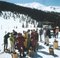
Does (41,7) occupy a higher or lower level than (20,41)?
higher

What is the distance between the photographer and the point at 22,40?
2482 millimetres

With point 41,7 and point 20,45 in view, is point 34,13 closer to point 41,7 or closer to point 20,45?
point 41,7

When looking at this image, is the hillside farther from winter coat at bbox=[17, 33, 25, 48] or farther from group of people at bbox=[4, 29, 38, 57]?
winter coat at bbox=[17, 33, 25, 48]

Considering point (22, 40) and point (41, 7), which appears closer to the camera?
point (22, 40)

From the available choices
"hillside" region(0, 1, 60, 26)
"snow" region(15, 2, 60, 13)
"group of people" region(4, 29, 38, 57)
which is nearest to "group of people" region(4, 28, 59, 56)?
"group of people" region(4, 29, 38, 57)

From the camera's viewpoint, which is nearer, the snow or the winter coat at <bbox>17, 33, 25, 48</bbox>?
the winter coat at <bbox>17, 33, 25, 48</bbox>

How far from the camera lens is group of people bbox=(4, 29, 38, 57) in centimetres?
248

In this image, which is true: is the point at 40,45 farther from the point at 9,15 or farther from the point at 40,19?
the point at 9,15

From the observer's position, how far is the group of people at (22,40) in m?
2.48

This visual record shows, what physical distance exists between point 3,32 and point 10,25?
105 millimetres

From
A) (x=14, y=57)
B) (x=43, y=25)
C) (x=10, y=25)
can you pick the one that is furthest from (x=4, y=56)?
(x=43, y=25)

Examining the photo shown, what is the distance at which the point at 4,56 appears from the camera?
246cm

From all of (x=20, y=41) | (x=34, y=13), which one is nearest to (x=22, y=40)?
(x=20, y=41)

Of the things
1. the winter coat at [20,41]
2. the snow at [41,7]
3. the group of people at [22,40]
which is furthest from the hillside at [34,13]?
the winter coat at [20,41]
